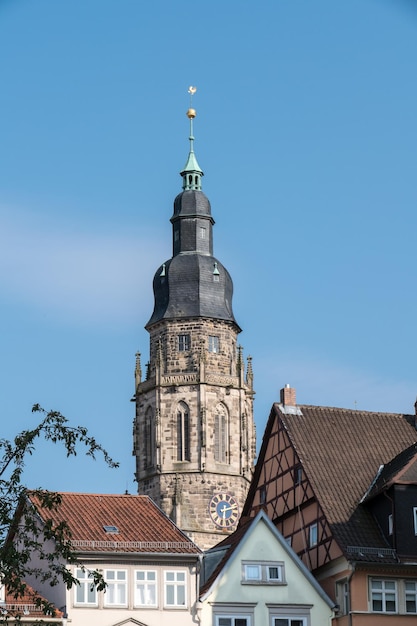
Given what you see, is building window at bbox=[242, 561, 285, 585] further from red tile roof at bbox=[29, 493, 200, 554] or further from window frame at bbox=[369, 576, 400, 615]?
window frame at bbox=[369, 576, 400, 615]

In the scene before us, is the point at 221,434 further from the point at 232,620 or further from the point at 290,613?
the point at 232,620

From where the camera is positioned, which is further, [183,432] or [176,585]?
[183,432]

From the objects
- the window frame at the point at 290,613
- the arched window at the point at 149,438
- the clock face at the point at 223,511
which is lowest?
the window frame at the point at 290,613

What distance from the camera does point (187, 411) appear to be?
106 metres

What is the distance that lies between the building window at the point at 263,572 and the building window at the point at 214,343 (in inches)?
2263

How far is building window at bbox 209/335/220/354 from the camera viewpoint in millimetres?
107688

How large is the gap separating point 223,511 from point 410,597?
175ft

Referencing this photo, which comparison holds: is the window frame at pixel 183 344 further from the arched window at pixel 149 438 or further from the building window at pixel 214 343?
the arched window at pixel 149 438

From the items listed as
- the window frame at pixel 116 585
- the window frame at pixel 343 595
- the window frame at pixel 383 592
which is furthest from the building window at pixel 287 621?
the window frame at pixel 116 585

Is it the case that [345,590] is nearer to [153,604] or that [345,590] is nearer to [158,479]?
[153,604]

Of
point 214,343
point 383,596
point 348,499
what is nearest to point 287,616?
point 383,596

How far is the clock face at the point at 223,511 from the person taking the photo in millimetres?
103250

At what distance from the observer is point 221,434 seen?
10662cm

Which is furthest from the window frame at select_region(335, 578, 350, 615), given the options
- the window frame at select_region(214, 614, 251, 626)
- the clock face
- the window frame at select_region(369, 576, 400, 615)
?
the clock face
